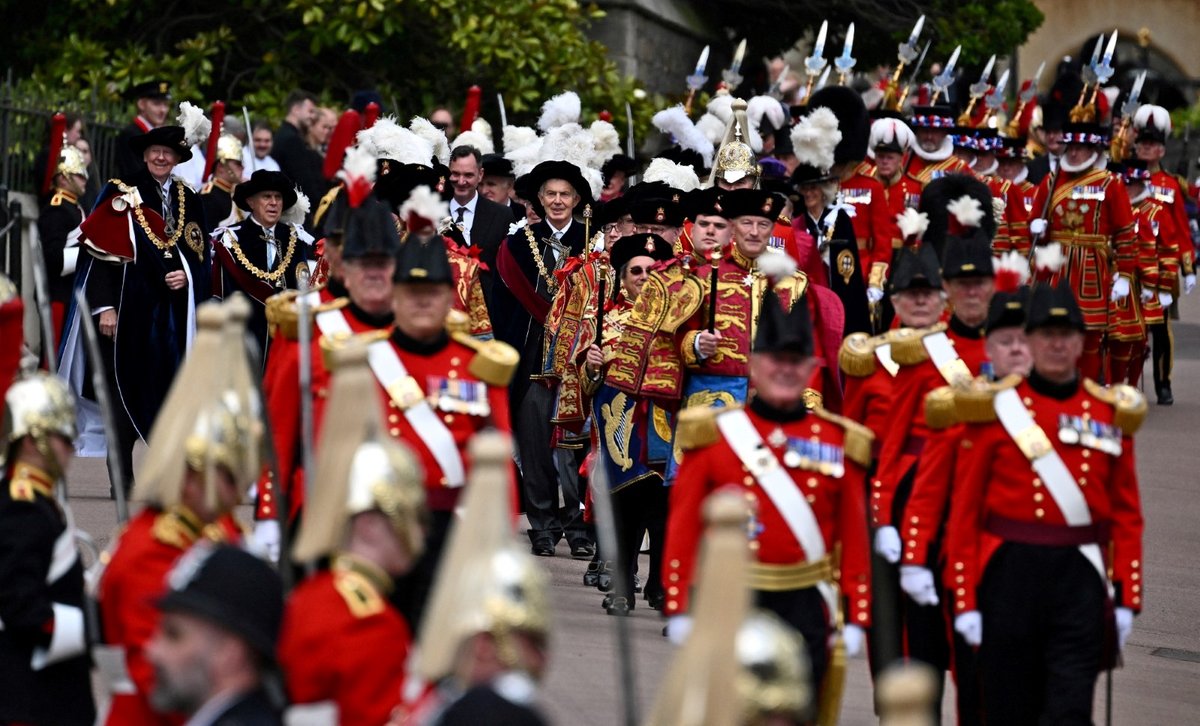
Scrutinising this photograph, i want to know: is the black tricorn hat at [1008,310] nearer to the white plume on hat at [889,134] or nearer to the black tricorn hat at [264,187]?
the black tricorn hat at [264,187]

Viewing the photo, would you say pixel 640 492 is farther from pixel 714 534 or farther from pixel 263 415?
pixel 714 534

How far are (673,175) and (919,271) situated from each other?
3.84 meters

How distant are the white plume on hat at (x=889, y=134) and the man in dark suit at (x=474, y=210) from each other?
410cm

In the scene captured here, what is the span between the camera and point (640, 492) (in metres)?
10.1

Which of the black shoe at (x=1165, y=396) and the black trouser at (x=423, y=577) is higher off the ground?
the black trouser at (x=423, y=577)

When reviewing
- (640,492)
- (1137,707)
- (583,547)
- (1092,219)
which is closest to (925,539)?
(1137,707)

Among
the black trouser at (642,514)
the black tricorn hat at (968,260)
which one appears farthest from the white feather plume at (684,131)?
the black tricorn hat at (968,260)

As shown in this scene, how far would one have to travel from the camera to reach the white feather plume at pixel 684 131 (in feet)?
48.5

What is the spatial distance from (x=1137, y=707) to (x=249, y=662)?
17.7ft

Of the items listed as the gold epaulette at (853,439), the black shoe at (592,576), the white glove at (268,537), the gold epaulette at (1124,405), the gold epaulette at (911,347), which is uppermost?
the gold epaulette at (911,347)

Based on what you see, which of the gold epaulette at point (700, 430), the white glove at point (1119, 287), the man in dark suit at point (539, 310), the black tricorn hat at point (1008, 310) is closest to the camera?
the gold epaulette at point (700, 430)

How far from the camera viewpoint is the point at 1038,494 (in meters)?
6.96

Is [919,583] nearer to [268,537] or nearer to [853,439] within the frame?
[853,439]

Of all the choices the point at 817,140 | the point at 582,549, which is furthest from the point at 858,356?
the point at 817,140
